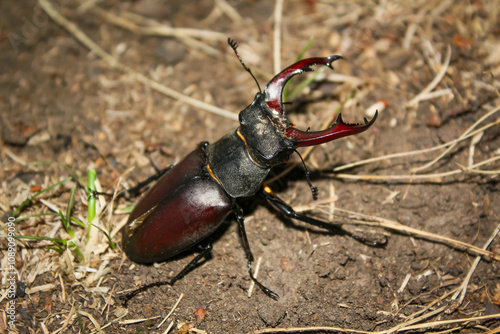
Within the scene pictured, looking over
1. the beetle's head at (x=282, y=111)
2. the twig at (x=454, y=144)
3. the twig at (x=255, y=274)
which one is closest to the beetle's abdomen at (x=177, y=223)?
the twig at (x=255, y=274)

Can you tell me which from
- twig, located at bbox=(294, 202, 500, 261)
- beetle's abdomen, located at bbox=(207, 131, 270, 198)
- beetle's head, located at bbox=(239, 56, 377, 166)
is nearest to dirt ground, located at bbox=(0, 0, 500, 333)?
twig, located at bbox=(294, 202, 500, 261)

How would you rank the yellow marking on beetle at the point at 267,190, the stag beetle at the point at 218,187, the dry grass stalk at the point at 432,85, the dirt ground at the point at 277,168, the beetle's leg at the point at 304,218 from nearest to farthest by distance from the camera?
the stag beetle at the point at 218,187 → the dirt ground at the point at 277,168 → the beetle's leg at the point at 304,218 → the yellow marking on beetle at the point at 267,190 → the dry grass stalk at the point at 432,85

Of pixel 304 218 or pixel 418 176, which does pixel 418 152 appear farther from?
pixel 304 218

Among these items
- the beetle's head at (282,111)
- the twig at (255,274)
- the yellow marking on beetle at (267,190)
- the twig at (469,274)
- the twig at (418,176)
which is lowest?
the twig at (469,274)

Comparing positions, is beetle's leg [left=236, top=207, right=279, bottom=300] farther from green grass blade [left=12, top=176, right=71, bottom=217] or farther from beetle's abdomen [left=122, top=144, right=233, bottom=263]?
green grass blade [left=12, top=176, right=71, bottom=217]

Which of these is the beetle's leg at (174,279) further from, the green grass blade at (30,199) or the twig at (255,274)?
the green grass blade at (30,199)

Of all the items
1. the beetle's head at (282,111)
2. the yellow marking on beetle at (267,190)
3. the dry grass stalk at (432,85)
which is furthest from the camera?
the dry grass stalk at (432,85)

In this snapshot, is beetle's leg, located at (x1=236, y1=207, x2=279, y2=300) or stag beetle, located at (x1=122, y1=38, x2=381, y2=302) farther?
beetle's leg, located at (x1=236, y1=207, x2=279, y2=300)
